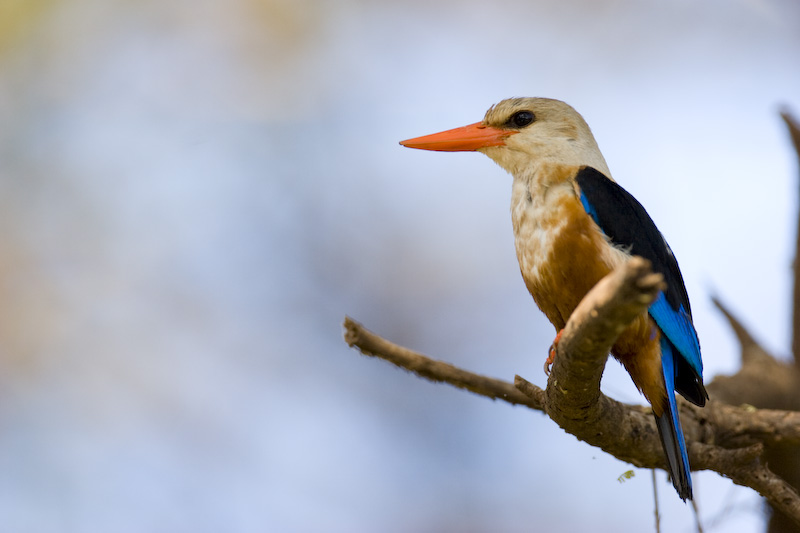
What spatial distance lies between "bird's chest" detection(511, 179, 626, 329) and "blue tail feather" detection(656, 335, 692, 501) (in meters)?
0.34

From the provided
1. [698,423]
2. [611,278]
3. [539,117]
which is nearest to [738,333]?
[698,423]

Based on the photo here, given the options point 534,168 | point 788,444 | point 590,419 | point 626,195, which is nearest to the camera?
point 590,419

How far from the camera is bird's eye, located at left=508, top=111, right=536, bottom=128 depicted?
3113 mm

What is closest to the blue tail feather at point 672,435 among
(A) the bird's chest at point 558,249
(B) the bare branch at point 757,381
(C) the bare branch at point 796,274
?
(A) the bird's chest at point 558,249

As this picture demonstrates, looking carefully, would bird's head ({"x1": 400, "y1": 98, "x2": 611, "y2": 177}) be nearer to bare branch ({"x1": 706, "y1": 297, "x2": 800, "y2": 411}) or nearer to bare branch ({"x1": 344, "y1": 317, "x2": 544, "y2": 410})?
bare branch ({"x1": 344, "y1": 317, "x2": 544, "y2": 410})

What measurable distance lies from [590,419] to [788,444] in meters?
1.42

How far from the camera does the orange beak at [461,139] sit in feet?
10.3

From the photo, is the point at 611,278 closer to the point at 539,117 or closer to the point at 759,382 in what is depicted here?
the point at 539,117

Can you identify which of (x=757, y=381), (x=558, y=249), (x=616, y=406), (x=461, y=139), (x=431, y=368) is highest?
(x=461, y=139)

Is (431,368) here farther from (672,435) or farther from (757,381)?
(757,381)

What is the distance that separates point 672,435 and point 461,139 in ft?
4.62

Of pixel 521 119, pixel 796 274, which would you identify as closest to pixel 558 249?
pixel 521 119

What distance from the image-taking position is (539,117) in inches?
122

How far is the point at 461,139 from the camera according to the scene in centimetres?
321
